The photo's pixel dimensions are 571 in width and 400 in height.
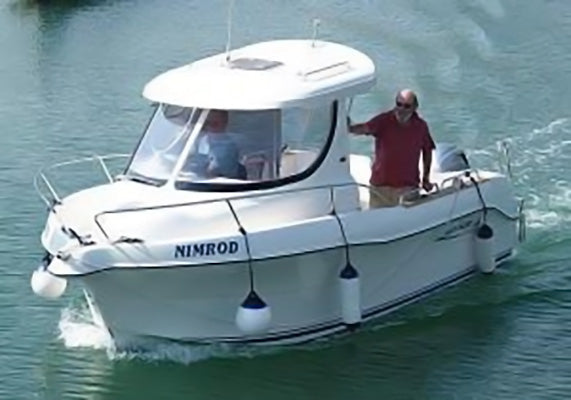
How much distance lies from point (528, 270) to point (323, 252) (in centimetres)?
330

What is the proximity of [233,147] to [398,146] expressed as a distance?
1.80 meters

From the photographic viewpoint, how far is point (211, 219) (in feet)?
43.0

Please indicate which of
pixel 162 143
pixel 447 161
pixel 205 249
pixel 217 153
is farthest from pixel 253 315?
pixel 447 161

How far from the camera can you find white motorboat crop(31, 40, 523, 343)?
42.5 ft

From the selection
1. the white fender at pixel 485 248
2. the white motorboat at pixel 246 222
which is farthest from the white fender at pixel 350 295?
the white fender at pixel 485 248

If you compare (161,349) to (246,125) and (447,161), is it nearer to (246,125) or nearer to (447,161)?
(246,125)

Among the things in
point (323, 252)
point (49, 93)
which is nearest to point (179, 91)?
point (323, 252)

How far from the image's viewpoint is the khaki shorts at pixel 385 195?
14297 millimetres

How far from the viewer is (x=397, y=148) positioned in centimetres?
1459

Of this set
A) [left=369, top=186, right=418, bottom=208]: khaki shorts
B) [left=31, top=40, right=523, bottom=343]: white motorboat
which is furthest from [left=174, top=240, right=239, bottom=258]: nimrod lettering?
[left=369, top=186, right=418, bottom=208]: khaki shorts

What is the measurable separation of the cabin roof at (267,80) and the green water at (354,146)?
83.3 inches

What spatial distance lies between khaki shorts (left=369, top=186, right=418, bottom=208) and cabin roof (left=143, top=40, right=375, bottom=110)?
954 millimetres

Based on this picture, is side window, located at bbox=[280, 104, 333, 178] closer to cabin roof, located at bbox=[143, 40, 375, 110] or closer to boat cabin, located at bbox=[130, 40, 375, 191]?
boat cabin, located at bbox=[130, 40, 375, 191]

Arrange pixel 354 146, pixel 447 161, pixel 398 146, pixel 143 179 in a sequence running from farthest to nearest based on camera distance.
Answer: pixel 354 146
pixel 447 161
pixel 398 146
pixel 143 179
